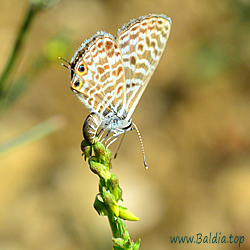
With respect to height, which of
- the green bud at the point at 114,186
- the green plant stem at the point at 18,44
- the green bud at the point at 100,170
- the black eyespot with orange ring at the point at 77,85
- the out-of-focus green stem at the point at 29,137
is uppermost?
the green plant stem at the point at 18,44

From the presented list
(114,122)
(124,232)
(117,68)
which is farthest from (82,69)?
(124,232)

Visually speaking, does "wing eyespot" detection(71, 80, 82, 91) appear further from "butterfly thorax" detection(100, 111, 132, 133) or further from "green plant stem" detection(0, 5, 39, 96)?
"green plant stem" detection(0, 5, 39, 96)

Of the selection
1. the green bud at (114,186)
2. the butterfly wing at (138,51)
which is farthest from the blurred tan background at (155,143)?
the green bud at (114,186)

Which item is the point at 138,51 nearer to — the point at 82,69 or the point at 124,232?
the point at 82,69

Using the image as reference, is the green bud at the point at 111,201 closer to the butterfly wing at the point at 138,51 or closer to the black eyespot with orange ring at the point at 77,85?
the black eyespot with orange ring at the point at 77,85

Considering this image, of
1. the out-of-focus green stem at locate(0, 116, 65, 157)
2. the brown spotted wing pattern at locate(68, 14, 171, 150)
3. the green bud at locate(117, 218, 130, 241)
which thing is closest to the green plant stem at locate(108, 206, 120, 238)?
the green bud at locate(117, 218, 130, 241)

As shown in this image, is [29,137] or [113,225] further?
[29,137]
